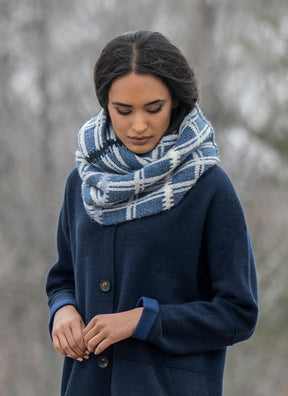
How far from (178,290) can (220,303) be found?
11 centimetres

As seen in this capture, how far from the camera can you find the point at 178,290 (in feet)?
6.41

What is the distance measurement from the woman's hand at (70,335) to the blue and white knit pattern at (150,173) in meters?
0.24

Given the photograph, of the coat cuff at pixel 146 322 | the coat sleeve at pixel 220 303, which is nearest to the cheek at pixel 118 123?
the coat sleeve at pixel 220 303

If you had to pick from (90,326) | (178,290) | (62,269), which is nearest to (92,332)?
(90,326)

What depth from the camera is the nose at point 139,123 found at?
6.25 ft

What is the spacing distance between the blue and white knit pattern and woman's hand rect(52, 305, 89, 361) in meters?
0.24

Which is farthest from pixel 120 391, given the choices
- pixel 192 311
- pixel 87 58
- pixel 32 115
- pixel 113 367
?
pixel 32 115

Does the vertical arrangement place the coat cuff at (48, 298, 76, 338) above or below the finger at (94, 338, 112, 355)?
above

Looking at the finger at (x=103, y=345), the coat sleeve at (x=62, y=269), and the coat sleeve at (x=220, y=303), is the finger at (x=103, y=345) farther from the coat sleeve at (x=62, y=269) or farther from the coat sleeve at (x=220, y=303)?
the coat sleeve at (x=62, y=269)

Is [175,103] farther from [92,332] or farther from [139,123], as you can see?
[92,332]

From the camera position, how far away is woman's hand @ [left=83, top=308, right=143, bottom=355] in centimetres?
184

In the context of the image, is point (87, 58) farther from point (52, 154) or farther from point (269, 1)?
point (269, 1)

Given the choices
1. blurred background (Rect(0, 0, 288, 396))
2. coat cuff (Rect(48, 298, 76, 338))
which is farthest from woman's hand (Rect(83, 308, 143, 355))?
blurred background (Rect(0, 0, 288, 396))

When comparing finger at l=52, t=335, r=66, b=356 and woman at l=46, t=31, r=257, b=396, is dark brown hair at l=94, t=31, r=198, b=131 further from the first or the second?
finger at l=52, t=335, r=66, b=356
